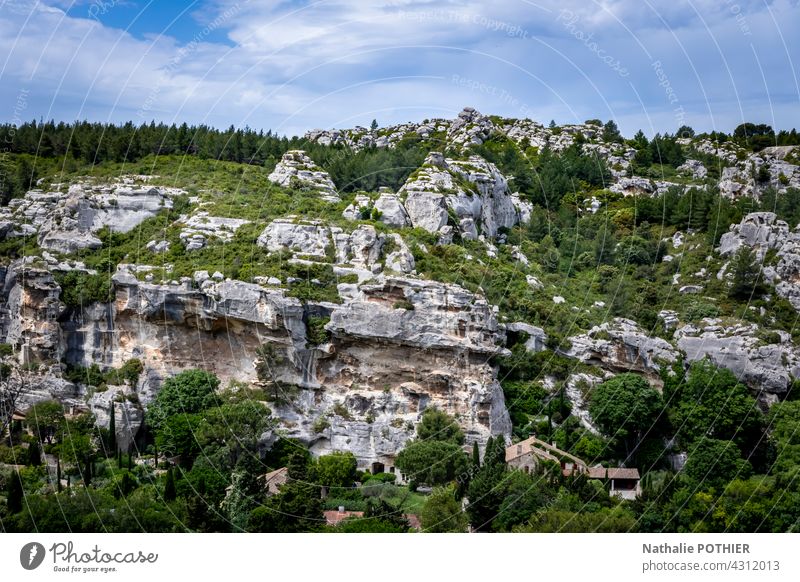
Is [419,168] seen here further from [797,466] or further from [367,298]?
[797,466]

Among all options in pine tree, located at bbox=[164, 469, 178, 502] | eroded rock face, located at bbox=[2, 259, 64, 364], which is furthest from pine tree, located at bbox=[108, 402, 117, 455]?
pine tree, located at bbox=[164, 469, 178, 502]

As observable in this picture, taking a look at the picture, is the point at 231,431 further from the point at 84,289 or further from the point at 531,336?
the point at 531,336

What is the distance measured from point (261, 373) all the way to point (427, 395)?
649 centimetres

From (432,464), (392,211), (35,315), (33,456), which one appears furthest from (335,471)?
(35,315)

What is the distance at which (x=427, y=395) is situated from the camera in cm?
4025

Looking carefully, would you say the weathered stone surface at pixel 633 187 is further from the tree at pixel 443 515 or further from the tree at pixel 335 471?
the tree at pixel 443 515

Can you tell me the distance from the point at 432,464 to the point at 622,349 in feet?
34.0

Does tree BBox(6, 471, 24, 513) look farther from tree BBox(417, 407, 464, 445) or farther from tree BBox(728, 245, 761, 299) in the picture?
tree BBox(728, 245, 761, 299)

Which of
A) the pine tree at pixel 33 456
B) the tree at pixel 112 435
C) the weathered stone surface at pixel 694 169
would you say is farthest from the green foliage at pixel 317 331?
the weathered stone surface at pixel 694 169

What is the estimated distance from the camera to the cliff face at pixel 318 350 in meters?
39.8

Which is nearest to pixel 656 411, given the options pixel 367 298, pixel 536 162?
pixel 367 298

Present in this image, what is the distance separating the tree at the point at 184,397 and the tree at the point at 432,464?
8030mm

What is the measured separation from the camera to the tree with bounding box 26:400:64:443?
127 feet

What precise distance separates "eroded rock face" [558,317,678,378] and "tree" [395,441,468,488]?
331 inches
